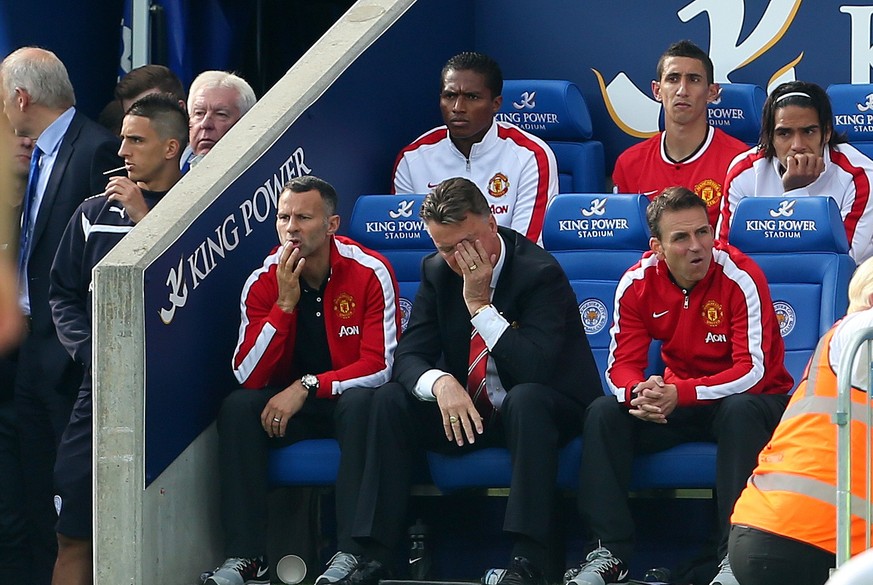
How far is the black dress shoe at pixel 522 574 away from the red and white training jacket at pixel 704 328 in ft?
2.20

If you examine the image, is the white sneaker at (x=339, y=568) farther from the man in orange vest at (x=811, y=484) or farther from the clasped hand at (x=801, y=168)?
the clasped hand at (x=801, y=168)

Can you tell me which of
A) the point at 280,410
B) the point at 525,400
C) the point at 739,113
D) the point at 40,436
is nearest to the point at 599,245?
the point at 525,400

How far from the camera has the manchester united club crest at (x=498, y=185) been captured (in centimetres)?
711

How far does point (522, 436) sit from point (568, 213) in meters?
1.41

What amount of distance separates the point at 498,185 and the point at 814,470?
10.2ft

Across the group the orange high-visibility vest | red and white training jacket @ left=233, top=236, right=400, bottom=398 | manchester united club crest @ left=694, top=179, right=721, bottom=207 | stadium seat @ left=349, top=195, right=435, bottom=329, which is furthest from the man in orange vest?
manchester united club crest @ left=694, top=179, right=721, bottom=207

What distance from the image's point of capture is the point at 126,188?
587 cm

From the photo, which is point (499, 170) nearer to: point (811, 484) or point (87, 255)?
point (87, 255)

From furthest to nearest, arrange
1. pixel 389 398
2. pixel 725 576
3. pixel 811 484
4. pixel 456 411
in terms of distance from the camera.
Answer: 1. pixel 389 398
2. pixel 456 411
3. pixel 725 576
4. pixel 811 484

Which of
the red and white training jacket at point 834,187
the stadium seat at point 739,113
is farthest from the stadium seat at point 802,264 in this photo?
the stadium seat at point 739,113

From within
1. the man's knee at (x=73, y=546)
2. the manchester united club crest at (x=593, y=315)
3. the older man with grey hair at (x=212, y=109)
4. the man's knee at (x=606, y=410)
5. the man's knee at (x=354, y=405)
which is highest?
the older man with grey hair at (x=212, y=109)

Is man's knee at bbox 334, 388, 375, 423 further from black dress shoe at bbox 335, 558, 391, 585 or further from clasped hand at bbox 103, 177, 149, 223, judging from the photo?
clasped hand at bbox 103, 177, 149, 223

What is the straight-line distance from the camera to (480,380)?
570cm

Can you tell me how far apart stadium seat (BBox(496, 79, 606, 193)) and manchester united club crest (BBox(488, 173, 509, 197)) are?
24.3 inches
